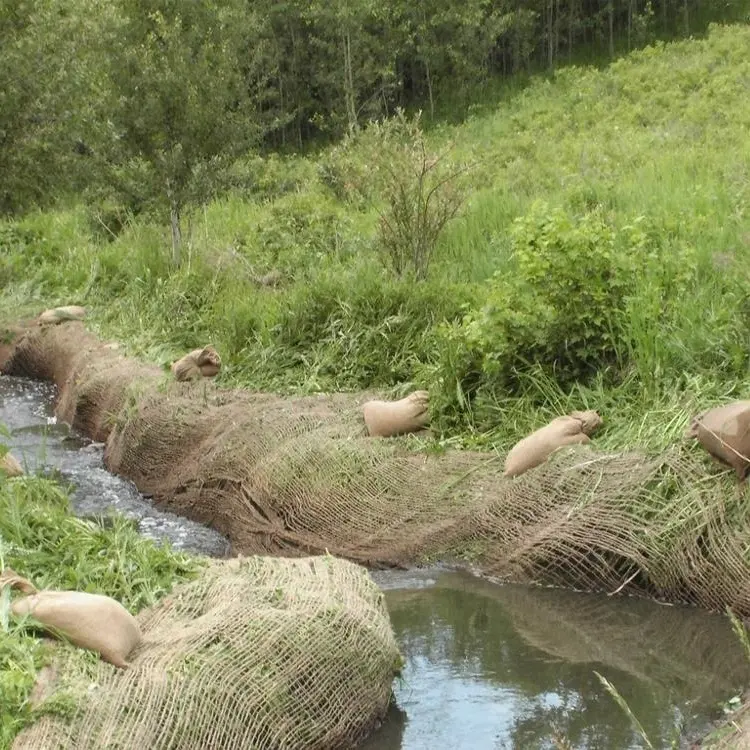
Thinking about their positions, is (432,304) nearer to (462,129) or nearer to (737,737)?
(737,737)

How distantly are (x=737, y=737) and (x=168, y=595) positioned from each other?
2225 mm

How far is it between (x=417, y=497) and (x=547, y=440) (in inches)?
32.2

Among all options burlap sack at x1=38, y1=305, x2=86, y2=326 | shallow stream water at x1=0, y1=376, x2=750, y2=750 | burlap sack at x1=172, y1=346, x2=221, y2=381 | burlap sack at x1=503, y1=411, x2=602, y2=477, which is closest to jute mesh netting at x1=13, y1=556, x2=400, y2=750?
shallow stream water at x1=0, y1=376, x2=750, y2=750

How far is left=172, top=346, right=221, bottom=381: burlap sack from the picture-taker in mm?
9242

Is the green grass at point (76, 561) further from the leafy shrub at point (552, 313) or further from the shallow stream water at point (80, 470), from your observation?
the leafy shrub at point (552, 313)

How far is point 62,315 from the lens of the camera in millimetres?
12625

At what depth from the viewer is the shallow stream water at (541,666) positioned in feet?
14.5

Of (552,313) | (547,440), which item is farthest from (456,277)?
(547,440)

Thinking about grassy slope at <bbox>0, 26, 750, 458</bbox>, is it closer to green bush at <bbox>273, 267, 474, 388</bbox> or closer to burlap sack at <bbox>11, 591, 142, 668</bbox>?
green bush at <bbox>273, 267, 474, 388</bbox>

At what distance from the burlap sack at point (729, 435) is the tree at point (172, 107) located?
8.00 meters

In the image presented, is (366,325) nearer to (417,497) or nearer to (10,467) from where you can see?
(417,497)

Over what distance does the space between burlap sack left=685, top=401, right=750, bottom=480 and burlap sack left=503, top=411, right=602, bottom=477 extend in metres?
0.94

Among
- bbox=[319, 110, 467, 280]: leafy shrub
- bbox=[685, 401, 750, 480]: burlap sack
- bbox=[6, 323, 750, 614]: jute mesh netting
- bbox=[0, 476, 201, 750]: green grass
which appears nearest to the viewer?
bbox=[0, 476, 201, 750]: green grass

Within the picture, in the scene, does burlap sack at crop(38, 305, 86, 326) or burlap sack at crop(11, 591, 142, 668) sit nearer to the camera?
burlap sack at crop(11, 591, 142, 668)
